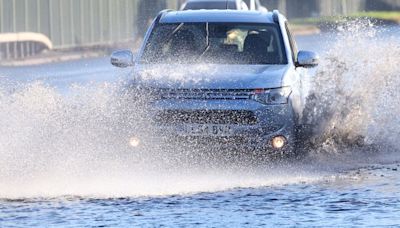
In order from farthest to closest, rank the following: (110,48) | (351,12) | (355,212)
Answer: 1. (351,12)
2. (110,48)
3. (355,212)

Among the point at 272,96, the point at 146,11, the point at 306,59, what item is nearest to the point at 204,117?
the point at 272,96

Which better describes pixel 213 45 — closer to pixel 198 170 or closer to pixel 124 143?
pixel 124 143

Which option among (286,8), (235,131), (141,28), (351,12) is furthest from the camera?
(351,12)

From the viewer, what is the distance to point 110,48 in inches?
1900

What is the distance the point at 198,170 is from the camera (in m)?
13.6

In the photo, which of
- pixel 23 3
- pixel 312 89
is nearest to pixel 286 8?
pixel 23 3

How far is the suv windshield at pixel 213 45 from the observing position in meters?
15.0

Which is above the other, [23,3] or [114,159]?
[114,159]

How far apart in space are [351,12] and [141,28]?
23.5m

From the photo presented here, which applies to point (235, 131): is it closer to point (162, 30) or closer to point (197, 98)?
point (197, 98)

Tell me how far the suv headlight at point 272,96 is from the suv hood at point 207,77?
53mm

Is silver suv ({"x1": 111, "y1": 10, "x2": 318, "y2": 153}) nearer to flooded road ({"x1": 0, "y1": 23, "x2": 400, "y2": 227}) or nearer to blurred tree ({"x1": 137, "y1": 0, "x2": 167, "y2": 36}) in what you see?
flooded road ({"x1": 0, "y1": 23, "x2": 400, "y2": 227})

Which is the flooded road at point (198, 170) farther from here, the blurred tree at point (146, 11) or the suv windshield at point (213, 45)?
the blurred tree at point (146, 11)

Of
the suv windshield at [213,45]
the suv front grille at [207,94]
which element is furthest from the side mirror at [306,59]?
the suv front grille at [207,94]
